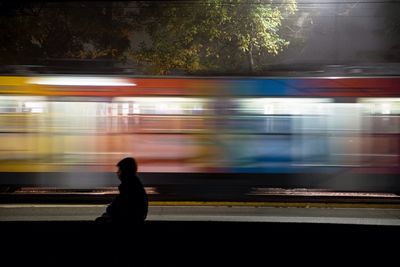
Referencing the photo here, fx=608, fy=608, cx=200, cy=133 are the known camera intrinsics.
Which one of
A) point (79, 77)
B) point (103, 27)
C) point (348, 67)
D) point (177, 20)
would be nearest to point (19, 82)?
point (79, 77)

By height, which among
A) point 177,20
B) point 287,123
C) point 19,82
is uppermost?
point 177,20

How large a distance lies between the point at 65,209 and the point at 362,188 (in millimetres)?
6612

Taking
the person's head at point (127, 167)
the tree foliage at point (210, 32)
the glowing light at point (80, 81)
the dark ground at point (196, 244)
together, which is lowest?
the dark ground at point (196, 244)

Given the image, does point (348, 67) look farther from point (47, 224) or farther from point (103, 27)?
point (103, 27)

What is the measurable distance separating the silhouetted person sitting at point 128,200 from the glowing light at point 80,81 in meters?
8.28

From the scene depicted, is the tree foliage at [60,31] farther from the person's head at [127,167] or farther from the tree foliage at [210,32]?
the person's head at [127,167]

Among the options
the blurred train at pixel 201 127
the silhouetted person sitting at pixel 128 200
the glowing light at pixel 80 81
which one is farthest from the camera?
the glowing light at pixel 80 81

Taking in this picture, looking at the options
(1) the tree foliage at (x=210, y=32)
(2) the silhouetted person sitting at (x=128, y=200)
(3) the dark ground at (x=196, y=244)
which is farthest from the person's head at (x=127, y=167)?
(1) the tree foliage at (x=210, y=32)

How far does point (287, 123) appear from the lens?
1373 cm

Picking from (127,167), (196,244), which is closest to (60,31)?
(196,244)

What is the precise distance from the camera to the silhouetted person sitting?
18.5 ft

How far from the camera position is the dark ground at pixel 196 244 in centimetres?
598

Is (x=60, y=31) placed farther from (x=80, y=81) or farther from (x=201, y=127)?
(x=201, y=127)

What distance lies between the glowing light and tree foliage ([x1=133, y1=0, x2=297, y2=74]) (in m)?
6.67
